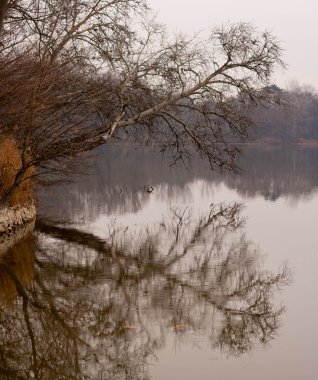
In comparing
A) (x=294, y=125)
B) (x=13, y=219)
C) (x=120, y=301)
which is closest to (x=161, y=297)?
(x=120, y=301)

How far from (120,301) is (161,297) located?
680mm

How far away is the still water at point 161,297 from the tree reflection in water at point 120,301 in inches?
0.8

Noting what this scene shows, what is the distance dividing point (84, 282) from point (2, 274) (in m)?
1.41

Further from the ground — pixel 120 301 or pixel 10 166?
pixel 10 166

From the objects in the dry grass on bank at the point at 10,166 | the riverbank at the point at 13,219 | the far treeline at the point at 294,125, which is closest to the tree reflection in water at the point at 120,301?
the riverbank at the point at 13,219

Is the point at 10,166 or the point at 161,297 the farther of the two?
the point at 10,166

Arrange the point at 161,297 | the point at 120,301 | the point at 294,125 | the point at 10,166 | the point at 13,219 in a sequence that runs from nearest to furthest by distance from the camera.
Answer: the point at 120,301 < the point at 161,297 < the point at 13,219 < the point at 10,166 < the point at 294,125

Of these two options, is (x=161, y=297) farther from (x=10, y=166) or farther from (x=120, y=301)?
(x=10, y=166)

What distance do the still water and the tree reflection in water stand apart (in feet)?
0.07

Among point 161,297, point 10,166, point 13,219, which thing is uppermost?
point 10,166

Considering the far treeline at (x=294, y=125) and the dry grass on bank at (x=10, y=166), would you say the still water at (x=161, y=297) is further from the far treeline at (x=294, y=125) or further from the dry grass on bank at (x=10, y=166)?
the far treeline at (x=294, y=125)

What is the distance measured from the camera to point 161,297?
10031mm

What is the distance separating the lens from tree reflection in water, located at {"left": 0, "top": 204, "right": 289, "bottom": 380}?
7516 millimetres

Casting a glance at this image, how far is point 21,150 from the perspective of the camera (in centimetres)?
1616
